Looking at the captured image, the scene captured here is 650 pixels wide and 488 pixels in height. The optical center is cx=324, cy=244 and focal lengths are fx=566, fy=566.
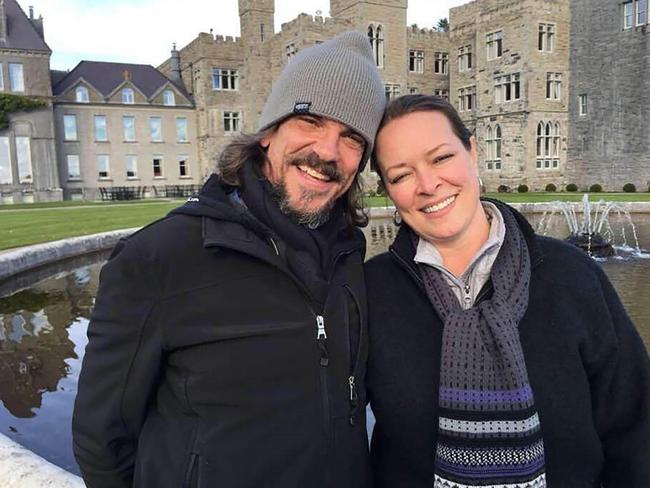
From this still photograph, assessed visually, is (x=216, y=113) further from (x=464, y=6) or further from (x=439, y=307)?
(x=439, y=307)

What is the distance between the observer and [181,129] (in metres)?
36.5

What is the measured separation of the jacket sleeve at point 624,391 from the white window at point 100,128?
118ft

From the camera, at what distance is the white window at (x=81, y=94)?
109ft

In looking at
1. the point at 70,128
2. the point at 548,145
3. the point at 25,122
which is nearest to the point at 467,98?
the point at 548,145

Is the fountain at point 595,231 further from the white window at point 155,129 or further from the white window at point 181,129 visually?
the white window at point 155,129

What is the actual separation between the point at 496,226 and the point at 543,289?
256mm

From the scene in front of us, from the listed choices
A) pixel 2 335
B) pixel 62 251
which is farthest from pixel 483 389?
pixel 62 251

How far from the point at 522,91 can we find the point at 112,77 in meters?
24.5

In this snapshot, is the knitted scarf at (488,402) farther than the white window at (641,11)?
No

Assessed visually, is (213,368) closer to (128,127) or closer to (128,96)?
(128,127)

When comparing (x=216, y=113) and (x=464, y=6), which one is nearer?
(x=464, y=6)

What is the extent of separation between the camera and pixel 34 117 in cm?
3120

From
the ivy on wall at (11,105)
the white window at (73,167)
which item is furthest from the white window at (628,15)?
the ivy on wall at (11,105)

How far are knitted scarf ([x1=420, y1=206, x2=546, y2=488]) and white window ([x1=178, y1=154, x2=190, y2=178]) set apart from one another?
119 feet
